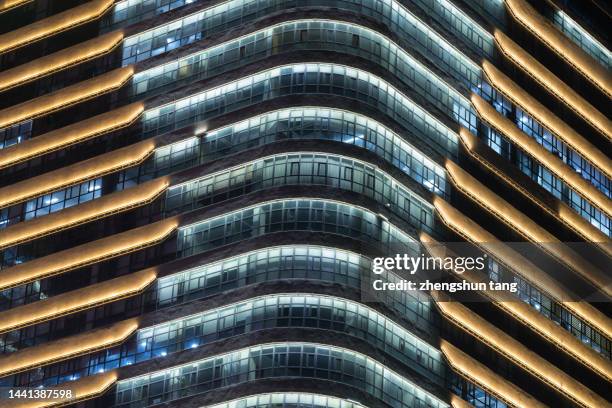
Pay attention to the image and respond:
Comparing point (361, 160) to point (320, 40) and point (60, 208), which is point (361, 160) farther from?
point (60, 208)

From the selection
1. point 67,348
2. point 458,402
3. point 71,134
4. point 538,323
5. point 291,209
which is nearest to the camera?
point 291,209

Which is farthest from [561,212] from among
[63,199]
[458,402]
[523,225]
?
[63,199]

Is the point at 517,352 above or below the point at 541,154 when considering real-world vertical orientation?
below

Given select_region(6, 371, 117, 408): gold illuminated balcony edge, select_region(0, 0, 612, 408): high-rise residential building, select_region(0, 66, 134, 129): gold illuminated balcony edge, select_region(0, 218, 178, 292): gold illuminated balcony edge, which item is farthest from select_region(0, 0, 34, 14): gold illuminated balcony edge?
select_region(6, 371, 117, 408): gold illuminated balcony edge

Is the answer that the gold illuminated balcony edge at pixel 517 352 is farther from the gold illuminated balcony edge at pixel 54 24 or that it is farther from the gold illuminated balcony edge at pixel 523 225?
the gold illuminated balcony edge at pixel 54 24

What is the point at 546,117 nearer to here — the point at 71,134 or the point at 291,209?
the point at 291,209

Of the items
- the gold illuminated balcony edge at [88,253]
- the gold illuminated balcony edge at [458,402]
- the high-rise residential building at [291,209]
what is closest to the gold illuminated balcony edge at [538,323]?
the high-rise residential building at [291,209]
